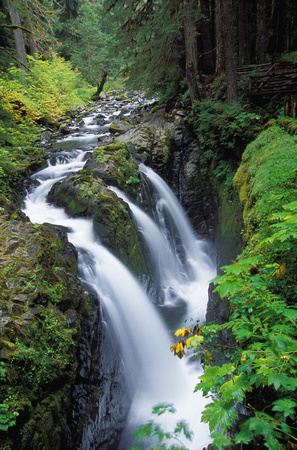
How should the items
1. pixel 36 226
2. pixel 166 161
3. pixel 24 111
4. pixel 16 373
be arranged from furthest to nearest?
1. pixel 24 111
2. pixel 166 161
3. pixel 36 226
4. pixel 16 373

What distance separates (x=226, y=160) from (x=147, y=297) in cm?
556

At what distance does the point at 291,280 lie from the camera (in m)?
2.25

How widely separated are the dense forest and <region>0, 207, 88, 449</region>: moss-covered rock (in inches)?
1.0

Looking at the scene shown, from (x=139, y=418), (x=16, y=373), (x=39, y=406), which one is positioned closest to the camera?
(x=16, y=373)

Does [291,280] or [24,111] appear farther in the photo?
[24,111]

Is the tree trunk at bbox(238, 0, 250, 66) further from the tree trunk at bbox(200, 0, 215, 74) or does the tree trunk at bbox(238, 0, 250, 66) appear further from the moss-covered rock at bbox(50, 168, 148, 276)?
the moss-covered rock at bbox(50, 168, 148, 276)

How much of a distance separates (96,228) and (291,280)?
5.02 m

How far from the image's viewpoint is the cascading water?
457 cm

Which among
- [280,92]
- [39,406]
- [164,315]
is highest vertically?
[280,92]

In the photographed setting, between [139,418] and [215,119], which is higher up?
[215,119]

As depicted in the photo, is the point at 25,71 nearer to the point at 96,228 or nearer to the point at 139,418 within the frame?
the point at 96,228

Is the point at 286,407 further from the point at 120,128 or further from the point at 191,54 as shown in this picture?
the point at 191,54

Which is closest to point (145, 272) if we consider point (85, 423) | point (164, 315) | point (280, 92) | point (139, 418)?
point (164, 315)

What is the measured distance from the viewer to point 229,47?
790 cm
